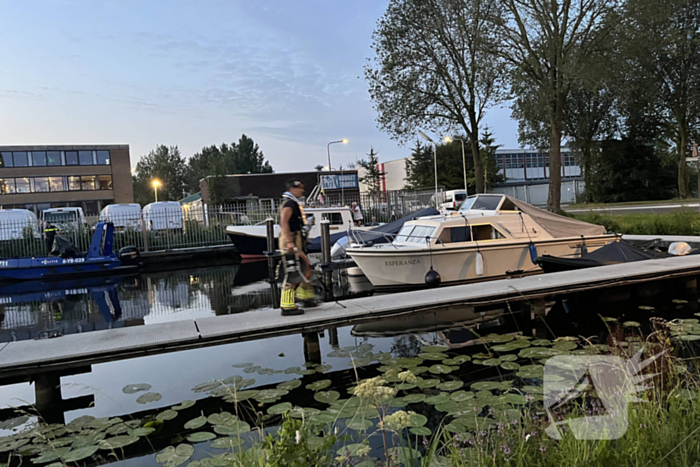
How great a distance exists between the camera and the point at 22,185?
5225 cm

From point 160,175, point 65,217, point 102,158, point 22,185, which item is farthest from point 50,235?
point 160,175

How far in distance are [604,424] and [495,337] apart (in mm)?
4397

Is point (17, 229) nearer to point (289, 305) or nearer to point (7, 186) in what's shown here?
point (289, 305)

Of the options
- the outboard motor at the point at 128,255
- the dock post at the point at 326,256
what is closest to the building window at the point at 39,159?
the outboard motor at the point at 128,255

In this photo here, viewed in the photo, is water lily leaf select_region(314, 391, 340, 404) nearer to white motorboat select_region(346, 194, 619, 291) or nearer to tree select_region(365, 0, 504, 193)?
white motorboat select_region(346, 194, 619, 291)

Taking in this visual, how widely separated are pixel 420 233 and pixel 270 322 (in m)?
6.43

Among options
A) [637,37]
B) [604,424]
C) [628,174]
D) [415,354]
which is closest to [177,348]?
[415,354]

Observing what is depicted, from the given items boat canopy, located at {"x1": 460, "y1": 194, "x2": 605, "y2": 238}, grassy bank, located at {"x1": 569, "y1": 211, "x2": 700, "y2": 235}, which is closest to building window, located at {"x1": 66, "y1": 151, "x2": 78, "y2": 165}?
grassy bank, located at {"x1": 569, "y1": 211, "x2": 700, "y2": 235}

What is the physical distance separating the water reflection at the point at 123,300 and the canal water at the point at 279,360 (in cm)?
9

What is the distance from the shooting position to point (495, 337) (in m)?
7.39

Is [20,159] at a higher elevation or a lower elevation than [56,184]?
higher

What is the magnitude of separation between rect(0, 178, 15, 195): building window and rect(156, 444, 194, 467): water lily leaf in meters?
58.5

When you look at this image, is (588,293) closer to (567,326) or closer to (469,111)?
(567,326)

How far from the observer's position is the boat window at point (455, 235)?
12.1 meters
